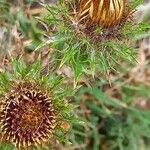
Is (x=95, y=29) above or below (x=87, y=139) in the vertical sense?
above

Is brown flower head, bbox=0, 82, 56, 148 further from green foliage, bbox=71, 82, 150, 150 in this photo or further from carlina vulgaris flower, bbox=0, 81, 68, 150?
green foliage, bbox=71, 82, 150, 150

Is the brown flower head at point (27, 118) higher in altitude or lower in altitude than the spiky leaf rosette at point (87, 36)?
lower

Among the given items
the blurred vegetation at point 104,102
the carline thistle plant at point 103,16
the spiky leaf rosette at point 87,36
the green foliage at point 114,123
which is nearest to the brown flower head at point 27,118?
the spiky leaf rosette at point 87,36

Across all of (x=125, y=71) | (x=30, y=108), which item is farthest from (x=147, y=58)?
(x=30, y=108)

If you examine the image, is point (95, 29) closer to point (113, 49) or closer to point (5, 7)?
point (113, 49)

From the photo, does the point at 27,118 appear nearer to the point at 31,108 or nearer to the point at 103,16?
the point at 31,108

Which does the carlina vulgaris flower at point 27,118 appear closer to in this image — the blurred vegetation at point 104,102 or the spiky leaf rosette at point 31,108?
the spiky leaf rosette at point 31,108

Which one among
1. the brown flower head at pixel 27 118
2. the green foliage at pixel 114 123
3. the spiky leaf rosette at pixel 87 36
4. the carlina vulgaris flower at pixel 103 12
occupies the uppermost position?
the carlina vulgaris flower at pixel 103 12

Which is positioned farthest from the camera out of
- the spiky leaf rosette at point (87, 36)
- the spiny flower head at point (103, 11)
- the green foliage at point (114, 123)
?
the green foliage at point (114, 123)
